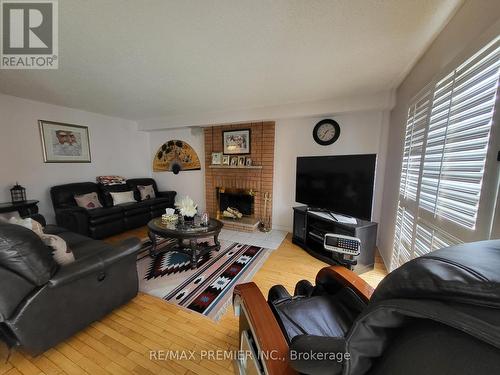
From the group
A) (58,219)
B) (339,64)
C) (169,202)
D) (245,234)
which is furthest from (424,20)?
(58,219)

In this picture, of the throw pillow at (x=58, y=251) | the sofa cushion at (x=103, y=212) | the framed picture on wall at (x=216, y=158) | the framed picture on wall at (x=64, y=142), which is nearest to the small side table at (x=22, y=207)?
the sofa cushion at (x=103, y=212)

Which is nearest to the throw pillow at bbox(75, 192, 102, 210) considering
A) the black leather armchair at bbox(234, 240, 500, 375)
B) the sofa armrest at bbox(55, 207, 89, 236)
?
the sofa armrest at bbox(55, 207, 89, 236)

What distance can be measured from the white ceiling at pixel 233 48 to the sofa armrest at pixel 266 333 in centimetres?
173

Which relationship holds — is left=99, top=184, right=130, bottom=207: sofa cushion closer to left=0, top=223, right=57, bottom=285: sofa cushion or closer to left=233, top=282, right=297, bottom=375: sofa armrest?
left=0, top=223, right=57, bottom=285: sofa cushion

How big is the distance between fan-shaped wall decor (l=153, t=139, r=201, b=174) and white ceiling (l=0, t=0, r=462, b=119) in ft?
5.28

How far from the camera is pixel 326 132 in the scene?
10.6 ft

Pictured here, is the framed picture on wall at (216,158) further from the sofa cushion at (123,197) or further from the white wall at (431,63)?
the white wall at (431,63)

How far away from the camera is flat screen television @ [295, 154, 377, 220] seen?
2162mm

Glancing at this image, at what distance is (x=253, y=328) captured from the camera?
84 centimetres

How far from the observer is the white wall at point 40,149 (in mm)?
2846

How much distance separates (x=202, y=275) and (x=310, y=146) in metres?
2.64

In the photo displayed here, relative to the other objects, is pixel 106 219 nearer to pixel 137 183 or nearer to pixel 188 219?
pixel 137 183

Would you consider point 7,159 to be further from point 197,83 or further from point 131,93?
point 197,83

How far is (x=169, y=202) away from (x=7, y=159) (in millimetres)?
2431
